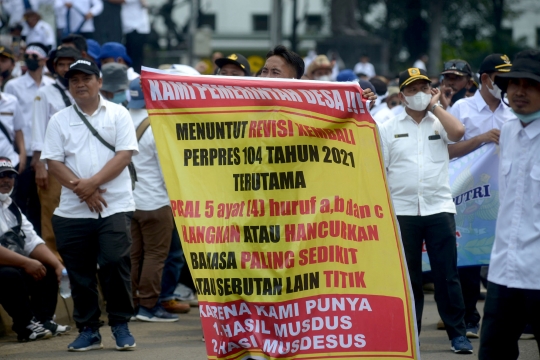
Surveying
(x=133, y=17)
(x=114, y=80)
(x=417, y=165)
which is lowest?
(x=417, y=165)

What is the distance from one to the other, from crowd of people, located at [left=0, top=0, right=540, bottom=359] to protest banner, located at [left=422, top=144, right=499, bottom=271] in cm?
22

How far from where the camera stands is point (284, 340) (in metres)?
5.49

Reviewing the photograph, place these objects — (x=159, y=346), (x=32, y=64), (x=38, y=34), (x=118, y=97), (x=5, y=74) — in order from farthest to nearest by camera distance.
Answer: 1. (x=38, y=34)
2. (x=5, y=74)
3. (x=32, y=64)
4. (x=118, y=97)
5. (x=159, y=346)

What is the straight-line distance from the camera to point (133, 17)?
48.2ft

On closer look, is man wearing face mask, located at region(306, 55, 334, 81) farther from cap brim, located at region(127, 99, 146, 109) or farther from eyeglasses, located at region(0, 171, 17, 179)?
eyeglasses, located at region(0, 171, 17, 179)

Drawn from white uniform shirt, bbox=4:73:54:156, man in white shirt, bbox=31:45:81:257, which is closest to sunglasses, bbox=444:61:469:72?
man in white shirt, bbox=31:45:81:257

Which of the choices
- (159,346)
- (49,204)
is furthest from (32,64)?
(159,346)

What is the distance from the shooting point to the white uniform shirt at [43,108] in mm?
9516

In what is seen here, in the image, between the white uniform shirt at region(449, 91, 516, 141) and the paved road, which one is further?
the white uniform shirt at region(449, 91, 516, 141)

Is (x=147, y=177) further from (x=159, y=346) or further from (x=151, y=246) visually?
(x=159, y=346)

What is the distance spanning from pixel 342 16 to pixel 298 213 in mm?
26237

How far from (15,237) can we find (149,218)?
132 cm

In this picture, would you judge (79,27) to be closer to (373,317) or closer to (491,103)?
(491,103)

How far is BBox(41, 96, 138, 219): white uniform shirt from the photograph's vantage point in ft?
24.5
